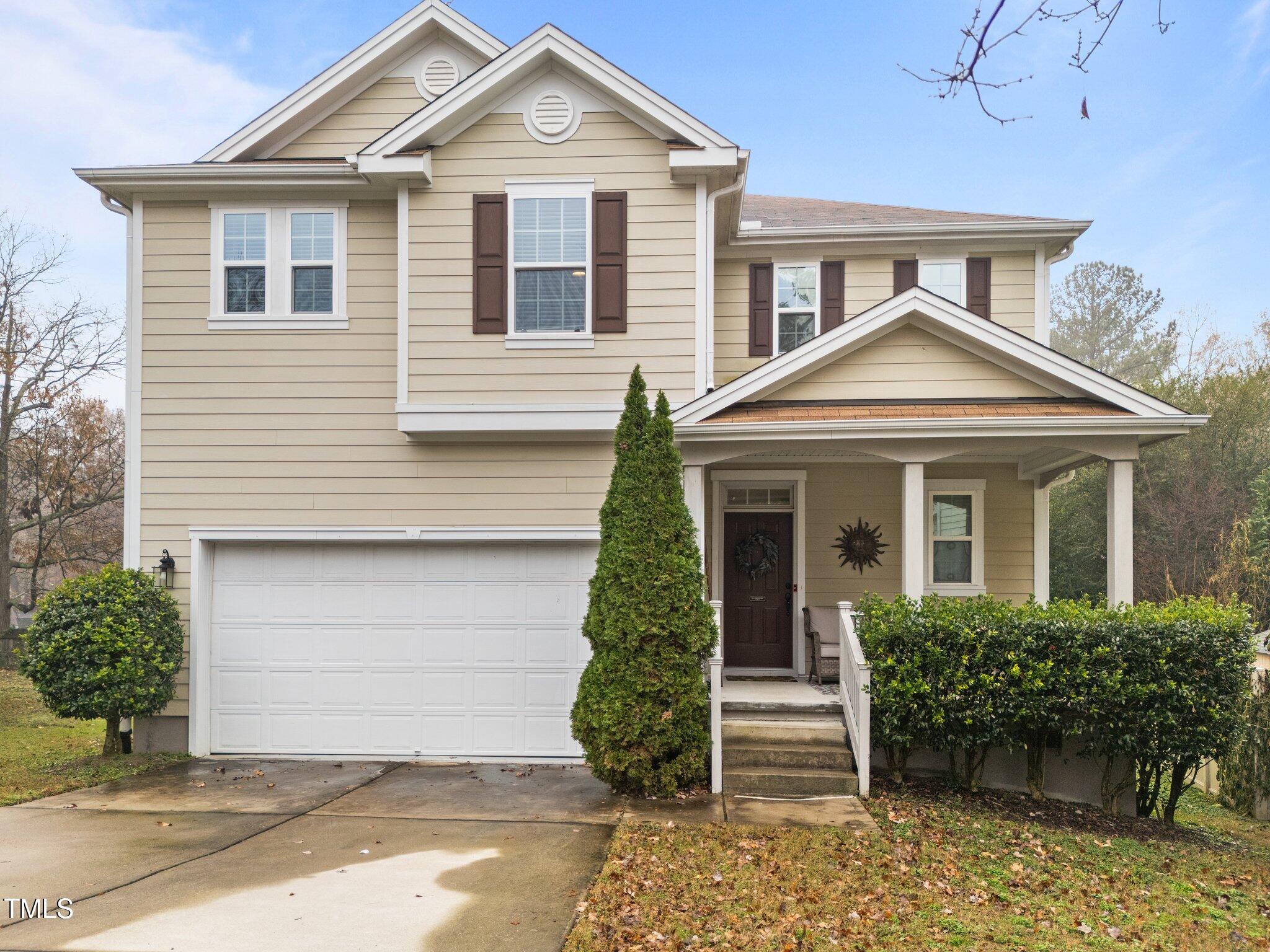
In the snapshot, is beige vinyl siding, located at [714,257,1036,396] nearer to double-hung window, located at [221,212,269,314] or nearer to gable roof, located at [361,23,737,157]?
gable roof, located at [361,23,737,157]

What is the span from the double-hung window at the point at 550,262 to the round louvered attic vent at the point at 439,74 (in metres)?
2.10

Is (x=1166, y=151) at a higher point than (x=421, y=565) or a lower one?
higher

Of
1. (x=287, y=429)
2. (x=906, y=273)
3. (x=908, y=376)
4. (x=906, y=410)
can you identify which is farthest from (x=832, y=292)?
(x=287, y=429)

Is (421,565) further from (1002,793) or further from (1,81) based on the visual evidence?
(1,81)

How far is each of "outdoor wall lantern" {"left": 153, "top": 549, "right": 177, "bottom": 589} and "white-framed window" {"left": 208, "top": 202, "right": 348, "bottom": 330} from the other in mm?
2502

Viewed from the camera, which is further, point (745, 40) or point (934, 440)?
point (934, 440)

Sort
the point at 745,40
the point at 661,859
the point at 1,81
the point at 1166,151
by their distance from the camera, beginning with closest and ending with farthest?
the point at 661,859, the point at 745,40, the point at 1,81, the point at 1166,151

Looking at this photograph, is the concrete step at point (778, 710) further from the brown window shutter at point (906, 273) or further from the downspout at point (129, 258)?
→ the downspout at point (129, 258)

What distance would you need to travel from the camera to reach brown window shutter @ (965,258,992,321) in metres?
11.2

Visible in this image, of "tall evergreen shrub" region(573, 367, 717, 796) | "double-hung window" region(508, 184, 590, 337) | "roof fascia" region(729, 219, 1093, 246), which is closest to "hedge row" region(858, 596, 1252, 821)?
"tall evergreen shrub" region(573, 367, 717, 796)

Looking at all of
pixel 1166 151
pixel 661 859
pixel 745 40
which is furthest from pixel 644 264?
pixel 1166 151

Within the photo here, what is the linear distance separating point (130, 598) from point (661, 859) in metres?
6.01

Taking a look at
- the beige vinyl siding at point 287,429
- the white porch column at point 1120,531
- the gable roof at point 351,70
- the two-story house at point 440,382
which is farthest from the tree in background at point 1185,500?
the gable roof at point 351,70

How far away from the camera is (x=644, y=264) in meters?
9.20
